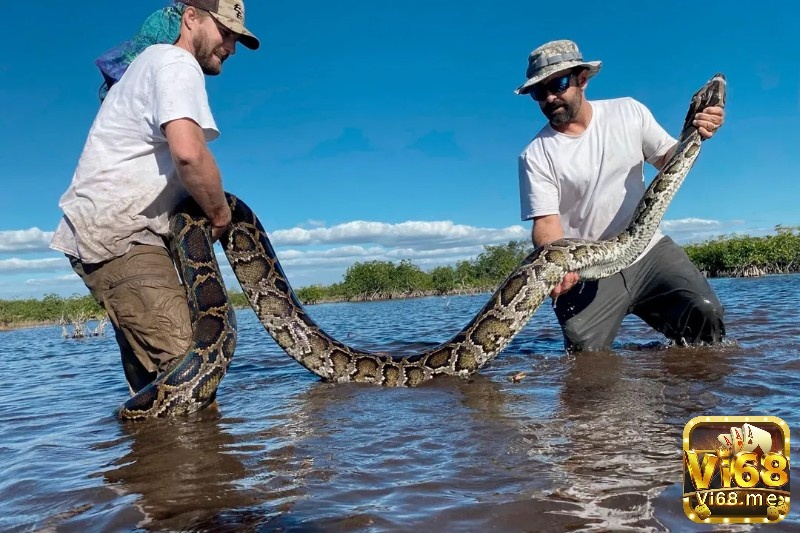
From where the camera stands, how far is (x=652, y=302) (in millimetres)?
8359

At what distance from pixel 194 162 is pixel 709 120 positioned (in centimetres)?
625

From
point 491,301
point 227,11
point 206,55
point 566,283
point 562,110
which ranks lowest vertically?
point 491,301

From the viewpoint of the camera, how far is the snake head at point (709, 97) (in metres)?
7.71

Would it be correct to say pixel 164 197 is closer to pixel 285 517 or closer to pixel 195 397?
pixel 195 397

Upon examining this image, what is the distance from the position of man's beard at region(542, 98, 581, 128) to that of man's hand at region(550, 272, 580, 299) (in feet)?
6.66

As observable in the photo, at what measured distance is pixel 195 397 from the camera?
5.79 metres

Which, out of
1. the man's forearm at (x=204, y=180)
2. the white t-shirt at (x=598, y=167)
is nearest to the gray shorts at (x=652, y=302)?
the white t-shirt at (x=598, y=167)

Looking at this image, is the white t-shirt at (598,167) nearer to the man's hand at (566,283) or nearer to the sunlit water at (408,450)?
the man's hand at (566,283)

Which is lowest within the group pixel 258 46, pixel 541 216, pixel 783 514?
pixel 783 514

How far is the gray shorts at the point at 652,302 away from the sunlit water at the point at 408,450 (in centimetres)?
38

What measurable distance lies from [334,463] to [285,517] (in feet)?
3.11

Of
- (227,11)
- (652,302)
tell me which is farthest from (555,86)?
(227,11)

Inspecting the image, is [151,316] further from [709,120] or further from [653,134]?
[709,120]

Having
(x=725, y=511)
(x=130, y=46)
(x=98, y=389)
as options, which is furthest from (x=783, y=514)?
(x=98, y=389)
